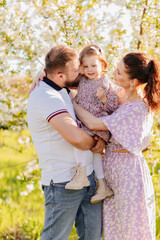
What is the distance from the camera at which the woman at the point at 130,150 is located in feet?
7.66

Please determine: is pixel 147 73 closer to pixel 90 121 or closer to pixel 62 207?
pixel 90 121

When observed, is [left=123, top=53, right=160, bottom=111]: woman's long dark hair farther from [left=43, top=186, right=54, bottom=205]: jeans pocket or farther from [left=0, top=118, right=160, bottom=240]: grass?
[left=43, top=186, right=54, bottom=205]: jeans pocket

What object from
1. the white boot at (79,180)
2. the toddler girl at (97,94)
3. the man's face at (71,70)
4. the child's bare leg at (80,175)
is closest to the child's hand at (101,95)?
the toddler girl at (97,94)

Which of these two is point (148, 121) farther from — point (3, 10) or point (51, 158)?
point (3, 10)

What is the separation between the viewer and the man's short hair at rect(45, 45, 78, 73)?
2.22 meters

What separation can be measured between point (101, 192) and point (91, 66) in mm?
961

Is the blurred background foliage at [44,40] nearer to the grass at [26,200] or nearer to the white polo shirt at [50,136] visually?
the grass at [26,200]

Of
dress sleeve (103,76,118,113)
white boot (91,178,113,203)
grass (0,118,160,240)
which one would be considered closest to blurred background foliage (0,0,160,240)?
grass (0,118,160,240)

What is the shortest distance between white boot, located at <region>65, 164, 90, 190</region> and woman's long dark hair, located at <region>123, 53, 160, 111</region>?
0.68 metres

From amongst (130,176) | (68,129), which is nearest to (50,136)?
(68,129)

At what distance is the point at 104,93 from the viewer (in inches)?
96.6

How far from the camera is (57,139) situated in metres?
2.19

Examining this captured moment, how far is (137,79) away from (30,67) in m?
1.58

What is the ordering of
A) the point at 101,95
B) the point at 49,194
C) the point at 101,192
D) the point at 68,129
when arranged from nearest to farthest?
Answer: the point at 68,129 → the point at 49,194 → the point at 101,192 → the point at 101,95
